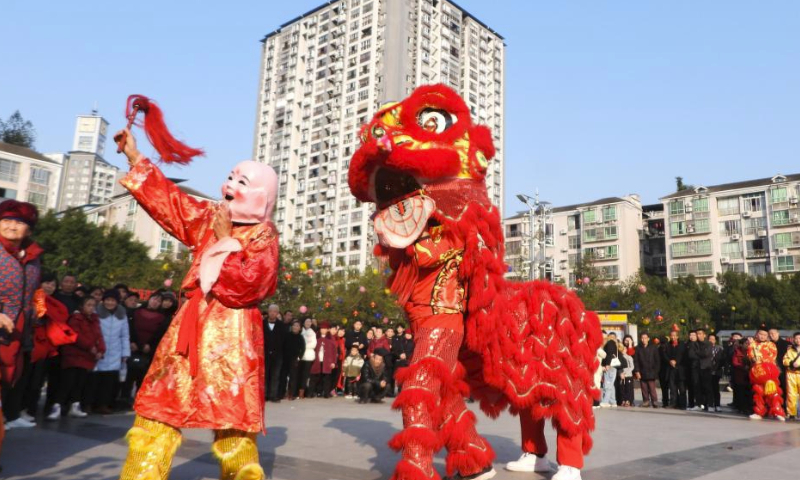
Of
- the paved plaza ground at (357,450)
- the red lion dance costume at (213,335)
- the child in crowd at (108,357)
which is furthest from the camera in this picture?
the child in crowd at (108,357)

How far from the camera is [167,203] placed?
313cm

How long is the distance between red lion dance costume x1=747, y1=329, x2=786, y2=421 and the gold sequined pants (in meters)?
9.49

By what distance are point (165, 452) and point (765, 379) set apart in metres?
10.0

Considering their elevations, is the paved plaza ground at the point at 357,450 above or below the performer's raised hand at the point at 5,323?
below

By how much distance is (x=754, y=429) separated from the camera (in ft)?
25.2

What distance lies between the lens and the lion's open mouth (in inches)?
145

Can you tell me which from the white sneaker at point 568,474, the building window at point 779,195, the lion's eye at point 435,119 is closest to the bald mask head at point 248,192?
the lion's eye at point 435,119

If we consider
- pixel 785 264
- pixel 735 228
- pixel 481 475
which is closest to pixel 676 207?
pixel 735 228

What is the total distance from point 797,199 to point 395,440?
177 ft

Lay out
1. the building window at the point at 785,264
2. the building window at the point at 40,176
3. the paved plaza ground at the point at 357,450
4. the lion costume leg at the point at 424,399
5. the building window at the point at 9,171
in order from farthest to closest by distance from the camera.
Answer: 1. the building window at the point at 40,176
2. the building window at the point at 9,171
3. the building window at the point at 785,264
4. the paved plaza ground at the point at 357,450
5. the lion costume leg at the point at 424,399

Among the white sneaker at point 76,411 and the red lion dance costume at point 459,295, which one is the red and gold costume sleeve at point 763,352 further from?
the white sneaker at point 76,411

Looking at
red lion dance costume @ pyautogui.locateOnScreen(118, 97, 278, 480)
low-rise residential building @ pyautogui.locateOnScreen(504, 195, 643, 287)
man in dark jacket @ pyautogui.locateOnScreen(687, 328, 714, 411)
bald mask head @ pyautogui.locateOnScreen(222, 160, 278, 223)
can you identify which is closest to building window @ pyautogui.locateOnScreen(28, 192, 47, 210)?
low-rise residential building @ pyautogui.locateOnScreen(504, 195, 643, 287)

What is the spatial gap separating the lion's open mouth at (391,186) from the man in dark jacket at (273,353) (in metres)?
6.56

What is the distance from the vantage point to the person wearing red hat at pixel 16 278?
3.56 metres
